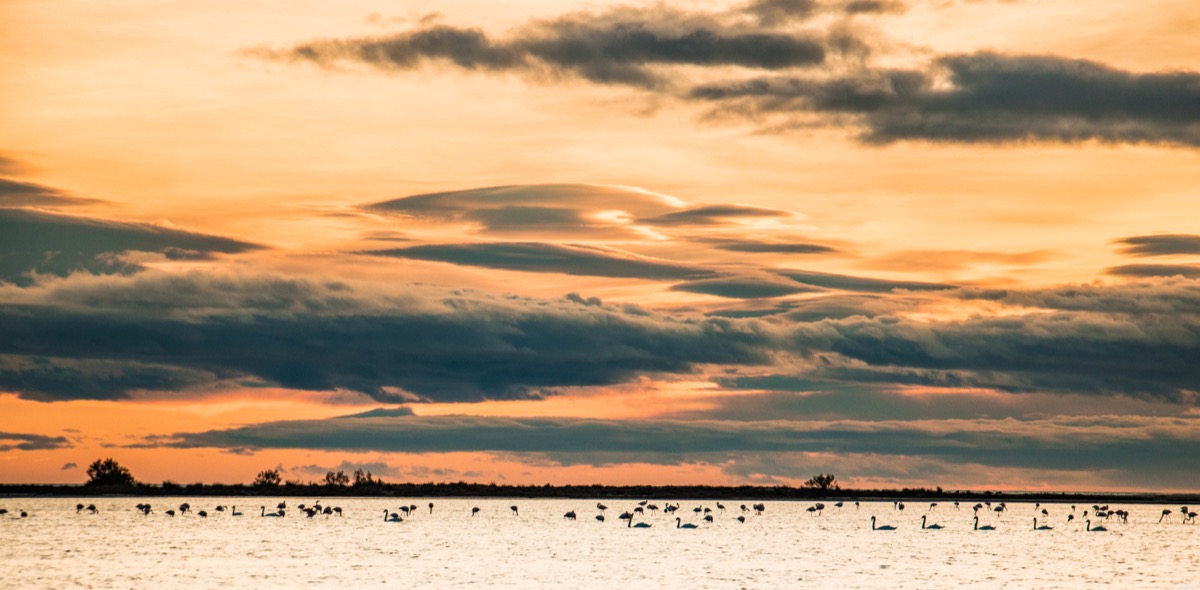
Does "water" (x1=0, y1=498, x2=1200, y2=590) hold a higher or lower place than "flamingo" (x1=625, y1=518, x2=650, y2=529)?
lower

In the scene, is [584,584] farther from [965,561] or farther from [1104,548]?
[1104,548]

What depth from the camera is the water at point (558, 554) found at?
70.2m

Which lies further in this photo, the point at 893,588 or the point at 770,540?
the point at 770,540

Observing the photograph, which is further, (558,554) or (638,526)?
(638,526)

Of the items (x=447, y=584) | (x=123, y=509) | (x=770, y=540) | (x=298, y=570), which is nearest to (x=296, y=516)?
(x=123, y=509)

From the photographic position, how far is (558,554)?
301ft

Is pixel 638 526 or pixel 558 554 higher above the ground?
pixel 638 526

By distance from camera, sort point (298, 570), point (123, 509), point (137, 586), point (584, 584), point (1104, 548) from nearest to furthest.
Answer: point (137, 586) → point (584, 584) → point (298, 570) → point (1104, 548) → point (123, 509)

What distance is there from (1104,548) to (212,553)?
222 ft

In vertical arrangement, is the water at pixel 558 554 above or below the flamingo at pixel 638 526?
below

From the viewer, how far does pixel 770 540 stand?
113 meters

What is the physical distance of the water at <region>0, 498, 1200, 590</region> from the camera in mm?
70250

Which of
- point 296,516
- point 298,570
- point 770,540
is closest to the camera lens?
point 298,570

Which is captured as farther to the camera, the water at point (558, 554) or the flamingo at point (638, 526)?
the flamingo at point (638, 526)
